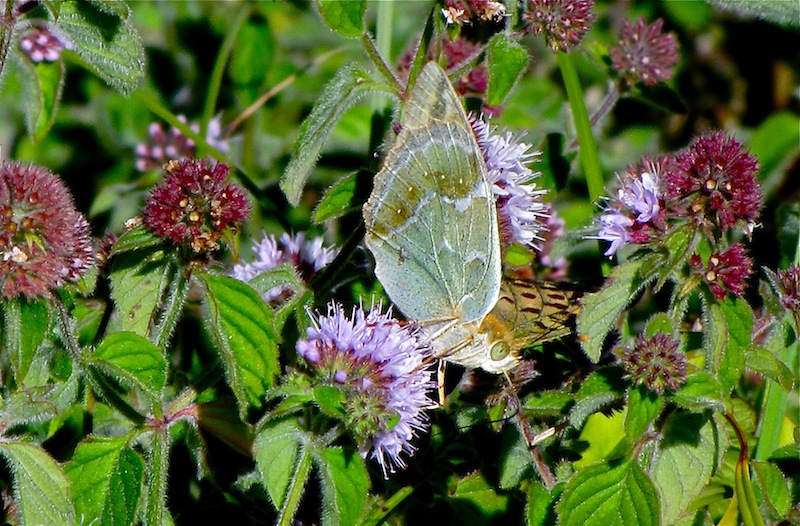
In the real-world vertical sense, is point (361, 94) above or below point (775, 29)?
above

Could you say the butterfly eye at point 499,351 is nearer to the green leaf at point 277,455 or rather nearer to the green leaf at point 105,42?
the green leaf at point 277,455

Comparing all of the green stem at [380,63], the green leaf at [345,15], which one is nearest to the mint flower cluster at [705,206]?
the green stem at [380,63]

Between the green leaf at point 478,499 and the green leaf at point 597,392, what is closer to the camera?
the green leaf at point 597,392

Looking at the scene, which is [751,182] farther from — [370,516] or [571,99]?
[370,516]

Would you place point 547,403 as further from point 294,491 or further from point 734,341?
point 294,491

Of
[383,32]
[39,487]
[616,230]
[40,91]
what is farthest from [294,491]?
[383,32]

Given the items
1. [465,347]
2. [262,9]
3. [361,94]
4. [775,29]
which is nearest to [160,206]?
[361,94]
